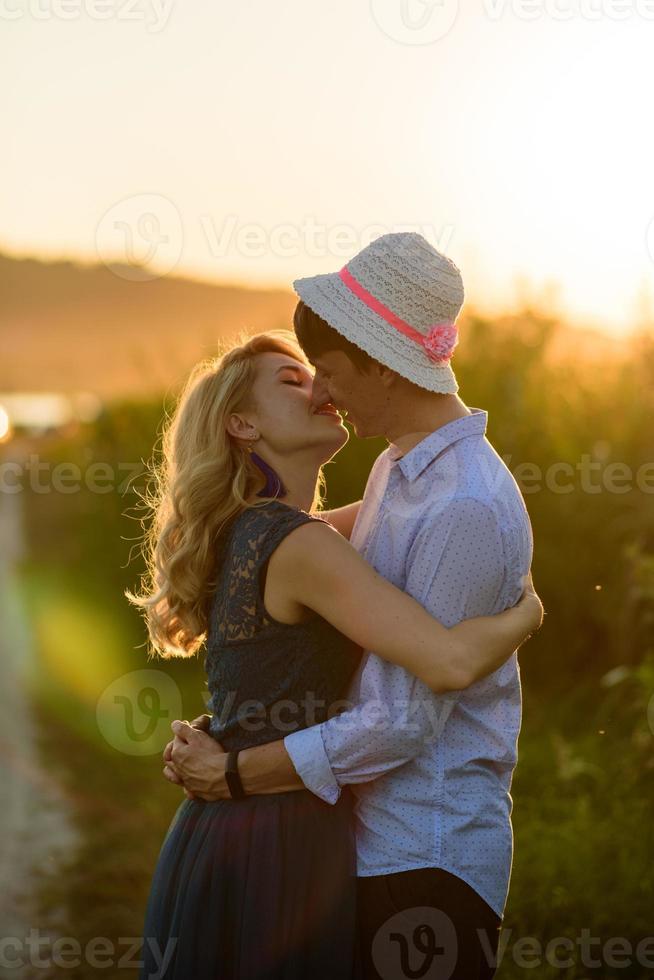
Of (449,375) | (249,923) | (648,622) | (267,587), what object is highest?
(449,375)

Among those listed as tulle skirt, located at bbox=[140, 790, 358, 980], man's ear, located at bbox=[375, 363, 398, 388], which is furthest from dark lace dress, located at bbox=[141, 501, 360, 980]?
man's ear, located at bbox=[375, 363, 398, 388]

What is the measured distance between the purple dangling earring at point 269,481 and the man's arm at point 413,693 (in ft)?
1.56

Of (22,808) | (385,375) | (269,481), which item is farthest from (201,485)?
(22,808)

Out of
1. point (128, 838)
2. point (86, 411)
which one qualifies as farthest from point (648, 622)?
point (86, 411)

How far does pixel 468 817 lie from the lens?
258cm

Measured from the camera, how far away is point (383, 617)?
2.49 metres

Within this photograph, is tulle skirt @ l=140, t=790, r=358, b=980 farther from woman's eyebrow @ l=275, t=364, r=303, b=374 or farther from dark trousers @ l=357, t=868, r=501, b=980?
woman's eyebrow @ l=275, t=364, r=303, b=374

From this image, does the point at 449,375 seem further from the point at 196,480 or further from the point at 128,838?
the point at 128,838

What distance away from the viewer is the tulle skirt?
264cm

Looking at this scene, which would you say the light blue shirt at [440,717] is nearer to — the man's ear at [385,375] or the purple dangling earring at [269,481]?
the man's ear at [385,375]

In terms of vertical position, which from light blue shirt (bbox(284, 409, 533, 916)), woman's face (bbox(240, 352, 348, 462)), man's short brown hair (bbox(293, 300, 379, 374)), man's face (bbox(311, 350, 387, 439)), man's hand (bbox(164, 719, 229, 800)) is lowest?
man's hand (bbox(164, 719, 229, 800))

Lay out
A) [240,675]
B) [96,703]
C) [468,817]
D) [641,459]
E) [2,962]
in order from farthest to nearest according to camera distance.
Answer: [96,703], [641,459], [2,962], [240,675], [468,817]

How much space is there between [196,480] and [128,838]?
3.47m

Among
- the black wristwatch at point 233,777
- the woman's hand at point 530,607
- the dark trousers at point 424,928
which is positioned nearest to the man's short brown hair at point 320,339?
the woman's hand at point 530,607
